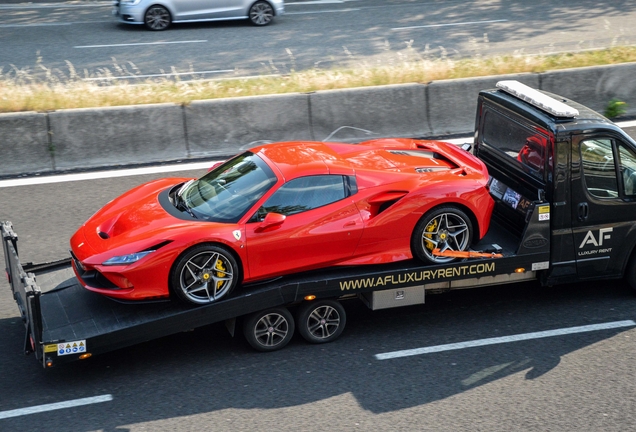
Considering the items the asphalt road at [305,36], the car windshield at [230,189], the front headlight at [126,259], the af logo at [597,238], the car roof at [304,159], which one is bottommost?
the af logo at [597,238]

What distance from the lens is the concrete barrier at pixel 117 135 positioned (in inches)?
470

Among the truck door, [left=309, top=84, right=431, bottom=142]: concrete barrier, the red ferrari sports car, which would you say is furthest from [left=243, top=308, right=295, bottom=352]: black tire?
[left=309, top=84, right=431, bottom=142]: concrete barrier

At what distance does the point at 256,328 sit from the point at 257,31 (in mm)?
13862

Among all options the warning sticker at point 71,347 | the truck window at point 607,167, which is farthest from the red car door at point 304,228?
the truck window at point 607,167

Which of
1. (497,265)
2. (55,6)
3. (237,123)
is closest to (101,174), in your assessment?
(237,123)

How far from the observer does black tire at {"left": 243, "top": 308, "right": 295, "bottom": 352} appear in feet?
24.0

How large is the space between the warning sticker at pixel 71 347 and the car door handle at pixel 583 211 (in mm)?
4748

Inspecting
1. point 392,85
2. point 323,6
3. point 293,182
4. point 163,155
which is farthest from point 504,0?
point 293,182

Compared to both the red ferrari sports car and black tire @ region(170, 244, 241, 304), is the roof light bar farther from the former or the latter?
black tire @ region(170, 244, 241, 304)

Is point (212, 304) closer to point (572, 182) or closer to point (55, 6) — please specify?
point (572, 182)

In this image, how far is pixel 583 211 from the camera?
7.91 meters

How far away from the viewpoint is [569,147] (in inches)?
303

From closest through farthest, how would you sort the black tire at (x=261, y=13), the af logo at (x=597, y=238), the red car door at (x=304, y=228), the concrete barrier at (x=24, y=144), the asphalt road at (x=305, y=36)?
the red car door at (x=304, y=228), the af logo at (x=597, y=238), the concrete barrier at (x=24, y=144), the asphalt road at (x=305, y=36), the black tire at (x=261, y=13)

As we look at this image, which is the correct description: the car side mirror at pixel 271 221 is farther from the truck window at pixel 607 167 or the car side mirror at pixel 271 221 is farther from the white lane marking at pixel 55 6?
the white lane marking at pixel 55 6
